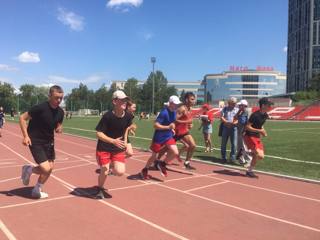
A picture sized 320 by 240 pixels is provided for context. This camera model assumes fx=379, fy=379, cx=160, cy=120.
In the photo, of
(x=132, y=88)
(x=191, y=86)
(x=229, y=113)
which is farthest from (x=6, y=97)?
(x=229, y=113)

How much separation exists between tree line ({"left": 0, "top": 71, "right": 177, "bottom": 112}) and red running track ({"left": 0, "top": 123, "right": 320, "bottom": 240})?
9745 centimetres

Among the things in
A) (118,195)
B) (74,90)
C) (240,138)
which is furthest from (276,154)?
(74,90)

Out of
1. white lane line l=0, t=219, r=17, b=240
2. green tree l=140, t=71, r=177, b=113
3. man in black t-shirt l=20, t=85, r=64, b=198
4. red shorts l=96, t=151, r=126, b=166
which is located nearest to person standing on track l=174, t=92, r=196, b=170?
red shorts l=96, t=151, r=126, b=166

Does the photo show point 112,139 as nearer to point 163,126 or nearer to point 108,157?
point 108,157

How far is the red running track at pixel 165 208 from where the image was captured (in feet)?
16.0

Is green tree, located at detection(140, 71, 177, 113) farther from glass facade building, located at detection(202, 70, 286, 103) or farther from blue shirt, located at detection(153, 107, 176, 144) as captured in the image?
blue shirt, located at detection(153, 107, 176, 144)

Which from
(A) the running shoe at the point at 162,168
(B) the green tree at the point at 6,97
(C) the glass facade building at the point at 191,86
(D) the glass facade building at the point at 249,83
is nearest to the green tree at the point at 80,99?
(B) the green tree at the point at 6,97

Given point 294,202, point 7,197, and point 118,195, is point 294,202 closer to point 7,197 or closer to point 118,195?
point 118,195

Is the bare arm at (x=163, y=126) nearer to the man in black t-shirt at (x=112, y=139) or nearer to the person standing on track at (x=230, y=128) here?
the man in black t-shirt at (x=112, y=139)

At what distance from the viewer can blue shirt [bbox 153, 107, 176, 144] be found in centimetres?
823

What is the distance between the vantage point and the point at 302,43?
363 feet

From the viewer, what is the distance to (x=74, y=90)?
137 metres

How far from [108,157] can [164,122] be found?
210 centimetres

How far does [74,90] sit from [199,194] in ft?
440
